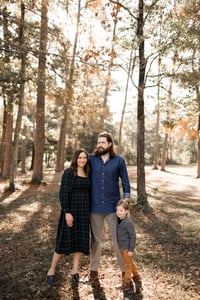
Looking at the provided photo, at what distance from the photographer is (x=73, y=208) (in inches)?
166

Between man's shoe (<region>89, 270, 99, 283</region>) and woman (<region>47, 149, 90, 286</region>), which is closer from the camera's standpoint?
woman (<region>47, 149, 90, 286</region>)

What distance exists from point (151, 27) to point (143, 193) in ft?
17.8

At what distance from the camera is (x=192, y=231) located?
752cm

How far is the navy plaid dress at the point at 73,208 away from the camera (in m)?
4.23

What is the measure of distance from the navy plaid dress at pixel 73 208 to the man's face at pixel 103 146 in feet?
1.52

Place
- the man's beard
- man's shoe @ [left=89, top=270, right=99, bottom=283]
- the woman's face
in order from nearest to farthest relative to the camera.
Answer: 1. the woman's face
2. the man's beard
3. man's shoe @ [left=89, top=270, right=99, bottom=283]

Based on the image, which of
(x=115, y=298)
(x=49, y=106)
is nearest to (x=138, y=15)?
(x=115, y=298)

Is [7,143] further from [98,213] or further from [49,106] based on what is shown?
[98,213]

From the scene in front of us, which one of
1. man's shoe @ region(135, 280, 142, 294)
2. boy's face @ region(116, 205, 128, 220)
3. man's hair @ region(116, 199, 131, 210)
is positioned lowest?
man's shoe @ region(135, 280, 142, 294)

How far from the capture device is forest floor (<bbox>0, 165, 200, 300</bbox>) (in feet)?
13.9

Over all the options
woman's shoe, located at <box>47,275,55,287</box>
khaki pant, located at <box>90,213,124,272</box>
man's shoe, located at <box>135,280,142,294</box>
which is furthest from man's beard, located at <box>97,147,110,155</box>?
man's shoe, located at <box>135,280,142,294</box>

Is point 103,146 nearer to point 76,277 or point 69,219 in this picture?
point 69,219

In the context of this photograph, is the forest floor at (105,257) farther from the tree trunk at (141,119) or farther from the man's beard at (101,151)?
the man's beard at (101,151)

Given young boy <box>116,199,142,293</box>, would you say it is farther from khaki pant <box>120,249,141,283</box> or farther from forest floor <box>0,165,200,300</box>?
forest floor <box>0,165,200,300</box>
